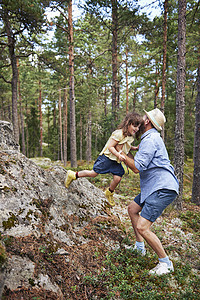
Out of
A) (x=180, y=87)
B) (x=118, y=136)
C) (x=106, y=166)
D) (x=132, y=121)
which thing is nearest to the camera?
(x=132, y=121)

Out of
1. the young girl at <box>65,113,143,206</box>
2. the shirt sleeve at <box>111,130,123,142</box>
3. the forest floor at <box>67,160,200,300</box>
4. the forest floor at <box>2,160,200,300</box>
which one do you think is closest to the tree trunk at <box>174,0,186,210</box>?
the forest floor at <box>67,160,200,300</box>

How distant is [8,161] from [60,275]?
6.29 ft

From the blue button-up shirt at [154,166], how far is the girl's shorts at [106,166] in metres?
0.87

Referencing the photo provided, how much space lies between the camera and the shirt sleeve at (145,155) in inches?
115

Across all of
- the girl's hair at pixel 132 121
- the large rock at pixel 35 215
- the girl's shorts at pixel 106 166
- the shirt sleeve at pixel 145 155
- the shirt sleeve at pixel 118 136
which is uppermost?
the girl's hair at pixel 132 121

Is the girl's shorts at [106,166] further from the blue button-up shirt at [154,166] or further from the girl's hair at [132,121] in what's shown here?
A: the blue button-up shirt at [154,166]

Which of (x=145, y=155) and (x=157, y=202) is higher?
(x=145, y=155)

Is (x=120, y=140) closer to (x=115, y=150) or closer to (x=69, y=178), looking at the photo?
(x=115, y=150)

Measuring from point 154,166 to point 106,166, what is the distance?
1121 mm

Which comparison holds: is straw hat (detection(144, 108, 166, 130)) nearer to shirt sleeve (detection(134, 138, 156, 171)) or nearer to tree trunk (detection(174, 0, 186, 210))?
shirt sleeve (detection(134, 138, 156, 171))

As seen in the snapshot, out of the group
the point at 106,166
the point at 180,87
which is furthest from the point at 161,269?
the point at 180,87

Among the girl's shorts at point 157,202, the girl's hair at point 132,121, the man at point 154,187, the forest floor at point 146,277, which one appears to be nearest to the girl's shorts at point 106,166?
the girl's hair at point 132,121

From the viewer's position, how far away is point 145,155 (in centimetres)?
294

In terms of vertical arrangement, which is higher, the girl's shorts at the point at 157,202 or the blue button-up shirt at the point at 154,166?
the blue button-up shirt at the point at 154,166
